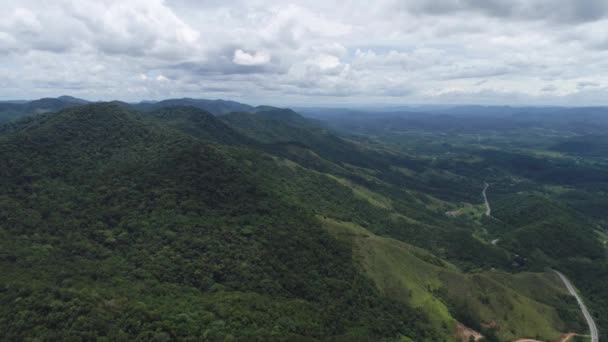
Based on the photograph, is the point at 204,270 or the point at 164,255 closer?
the point at 204,270

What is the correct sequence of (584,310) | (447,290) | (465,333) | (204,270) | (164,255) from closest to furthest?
(204,270)
(164,255)
(465,333)
(447,290)
(584,310)

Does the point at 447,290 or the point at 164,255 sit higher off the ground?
the point at 164,255

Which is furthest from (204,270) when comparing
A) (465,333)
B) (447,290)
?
(447,290)

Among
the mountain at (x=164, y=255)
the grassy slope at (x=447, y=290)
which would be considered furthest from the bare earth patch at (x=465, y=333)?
the mountain at (x=164, y=255)

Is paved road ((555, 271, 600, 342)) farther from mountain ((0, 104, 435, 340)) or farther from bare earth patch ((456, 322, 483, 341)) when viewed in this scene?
mountain ((0, 104, 435, 340))

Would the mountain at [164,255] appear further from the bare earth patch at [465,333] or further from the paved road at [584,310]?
the paved road at [584,310]

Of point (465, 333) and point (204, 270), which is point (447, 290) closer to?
point (465, 333)

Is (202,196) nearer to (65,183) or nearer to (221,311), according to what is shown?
(65,183)

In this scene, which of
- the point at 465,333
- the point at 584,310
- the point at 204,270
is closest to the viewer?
the point at 204,270

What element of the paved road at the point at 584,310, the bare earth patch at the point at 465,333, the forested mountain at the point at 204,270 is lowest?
the paved road at the point at 584,310
